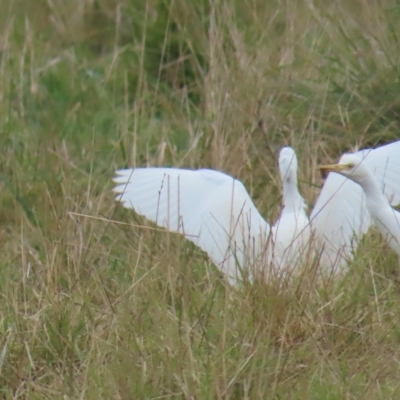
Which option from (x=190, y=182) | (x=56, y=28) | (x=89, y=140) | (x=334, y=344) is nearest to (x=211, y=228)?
(x=190, y=182)

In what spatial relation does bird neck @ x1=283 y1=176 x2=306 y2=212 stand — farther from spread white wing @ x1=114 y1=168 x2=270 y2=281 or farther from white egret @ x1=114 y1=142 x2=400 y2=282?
spread white wing @ x1=114 y1=168 x2=270 y2=281

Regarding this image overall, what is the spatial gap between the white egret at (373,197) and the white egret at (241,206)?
0.10 metres

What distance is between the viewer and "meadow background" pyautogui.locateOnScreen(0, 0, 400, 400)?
3.01 m

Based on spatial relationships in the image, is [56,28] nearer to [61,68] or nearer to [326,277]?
[61,68]

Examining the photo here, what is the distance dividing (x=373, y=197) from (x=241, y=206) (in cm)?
43

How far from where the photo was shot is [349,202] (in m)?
4.02

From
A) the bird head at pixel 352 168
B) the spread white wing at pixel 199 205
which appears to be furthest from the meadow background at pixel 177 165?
the bird head at pixel 352 168

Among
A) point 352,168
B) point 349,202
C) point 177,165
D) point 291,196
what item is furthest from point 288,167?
point 177,165

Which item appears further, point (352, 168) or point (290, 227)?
point (290, 227)

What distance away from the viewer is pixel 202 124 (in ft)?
16.7

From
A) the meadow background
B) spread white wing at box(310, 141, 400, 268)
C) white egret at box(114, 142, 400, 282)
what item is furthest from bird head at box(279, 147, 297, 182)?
the meadow background

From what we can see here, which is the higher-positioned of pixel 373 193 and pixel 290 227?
pixel 373 193

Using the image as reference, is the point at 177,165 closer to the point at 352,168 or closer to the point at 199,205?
the point at 199,205

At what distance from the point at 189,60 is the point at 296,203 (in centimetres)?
203
